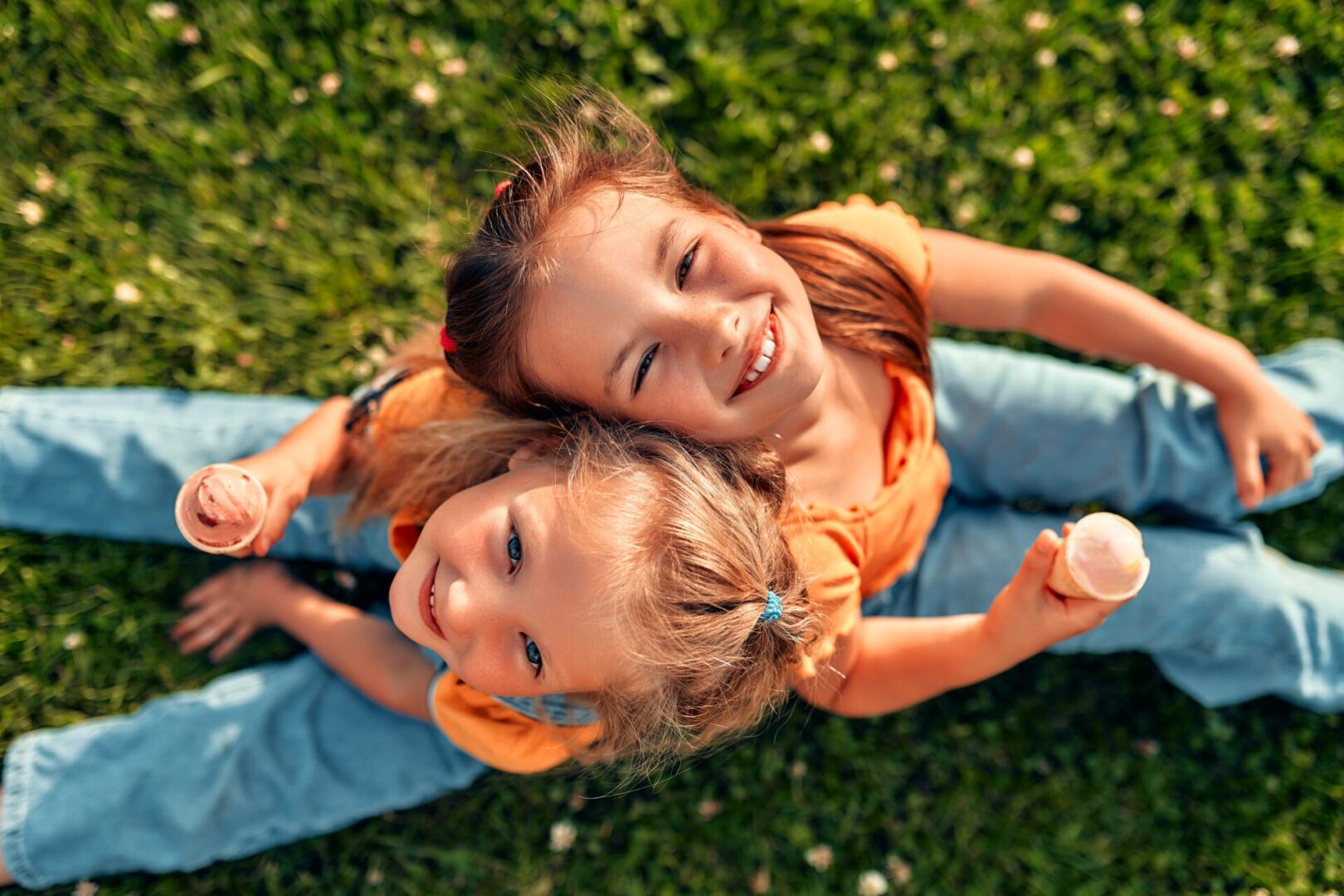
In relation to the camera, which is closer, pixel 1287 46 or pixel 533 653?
pixel 533 653

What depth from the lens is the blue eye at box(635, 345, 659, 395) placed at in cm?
173

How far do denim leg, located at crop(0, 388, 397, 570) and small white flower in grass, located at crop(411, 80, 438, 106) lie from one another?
1.00 metres

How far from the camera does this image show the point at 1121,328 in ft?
8.00

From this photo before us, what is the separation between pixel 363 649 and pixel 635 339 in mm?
1260

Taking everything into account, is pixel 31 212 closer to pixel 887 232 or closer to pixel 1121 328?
pixel 887 232

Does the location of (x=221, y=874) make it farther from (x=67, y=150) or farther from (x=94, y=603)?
(x=67, y=150)

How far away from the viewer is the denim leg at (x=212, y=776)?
240 centimetres

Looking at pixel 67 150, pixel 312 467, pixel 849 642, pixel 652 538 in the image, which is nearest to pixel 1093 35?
pixel 849 642

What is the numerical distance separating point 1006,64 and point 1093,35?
1.02ft

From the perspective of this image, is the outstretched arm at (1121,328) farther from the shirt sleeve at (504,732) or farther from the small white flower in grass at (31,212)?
the small white flower in grass at (31,212)

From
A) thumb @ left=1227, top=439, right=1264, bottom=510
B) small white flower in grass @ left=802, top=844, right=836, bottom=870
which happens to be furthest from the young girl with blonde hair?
thumb @ left=1227, top=439, right=1264, bottom=510

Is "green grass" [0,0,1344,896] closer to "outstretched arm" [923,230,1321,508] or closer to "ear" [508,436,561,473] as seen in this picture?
"outstretched arm" [923,230,1321,508]

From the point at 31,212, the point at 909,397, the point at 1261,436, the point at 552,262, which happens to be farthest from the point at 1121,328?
the point at 31,212

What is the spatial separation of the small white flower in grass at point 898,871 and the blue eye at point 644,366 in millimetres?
1749
